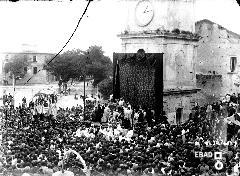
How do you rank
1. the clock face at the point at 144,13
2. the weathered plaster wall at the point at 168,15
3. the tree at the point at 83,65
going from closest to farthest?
1. the weathered plaster wall at the point at 168,15
2. the clock face at the point at 144,13
3. the tree at the point at 83,65

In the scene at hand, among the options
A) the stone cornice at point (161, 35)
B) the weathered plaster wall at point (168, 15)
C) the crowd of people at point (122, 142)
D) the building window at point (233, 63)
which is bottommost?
the crowd of people at point (122, 142)

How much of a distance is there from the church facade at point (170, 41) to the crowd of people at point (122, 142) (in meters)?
2.08

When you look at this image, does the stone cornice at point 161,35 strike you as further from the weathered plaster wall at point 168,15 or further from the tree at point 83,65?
the tree at point 83,65

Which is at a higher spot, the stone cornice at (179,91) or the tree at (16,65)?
the tree at (16,65)

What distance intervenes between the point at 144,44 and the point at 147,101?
387 cm

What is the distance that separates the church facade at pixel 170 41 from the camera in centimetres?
2330

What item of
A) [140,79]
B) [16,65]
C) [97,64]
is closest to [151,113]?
[140,79]

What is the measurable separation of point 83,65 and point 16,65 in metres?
14.5

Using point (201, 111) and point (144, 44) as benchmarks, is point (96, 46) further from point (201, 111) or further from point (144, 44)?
point (201, 111)

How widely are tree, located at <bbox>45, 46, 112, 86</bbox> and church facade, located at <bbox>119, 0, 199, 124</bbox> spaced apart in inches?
539

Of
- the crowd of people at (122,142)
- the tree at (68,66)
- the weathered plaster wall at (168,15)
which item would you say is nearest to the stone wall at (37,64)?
the tree at (68,66)

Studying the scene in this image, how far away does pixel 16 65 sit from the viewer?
166 ft

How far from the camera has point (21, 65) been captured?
2014 inches

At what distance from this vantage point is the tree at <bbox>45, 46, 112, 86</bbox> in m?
38.8
